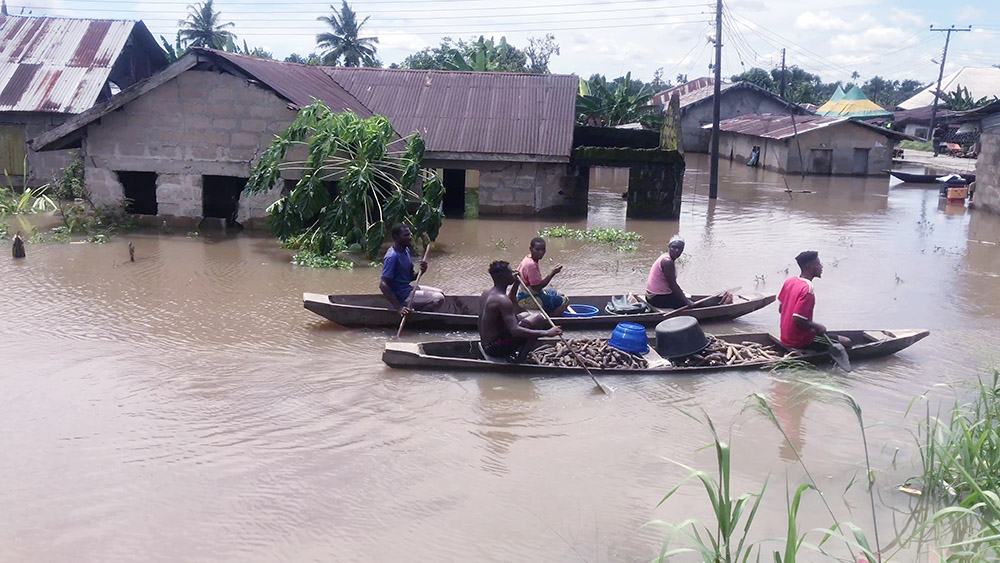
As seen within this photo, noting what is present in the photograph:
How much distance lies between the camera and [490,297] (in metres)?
8.62

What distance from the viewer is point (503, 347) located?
889 cm

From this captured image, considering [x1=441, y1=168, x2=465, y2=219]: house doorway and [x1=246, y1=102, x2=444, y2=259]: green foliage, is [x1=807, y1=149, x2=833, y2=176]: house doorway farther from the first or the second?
[x1=246, y1=102, x2=444, y2=259]: green foliage

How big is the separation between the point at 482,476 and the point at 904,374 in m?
5.32

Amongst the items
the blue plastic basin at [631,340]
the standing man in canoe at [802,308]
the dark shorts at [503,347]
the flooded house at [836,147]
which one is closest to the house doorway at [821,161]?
the flooded house at [836,147]

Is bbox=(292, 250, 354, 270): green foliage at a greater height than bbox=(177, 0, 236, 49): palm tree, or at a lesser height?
lesser

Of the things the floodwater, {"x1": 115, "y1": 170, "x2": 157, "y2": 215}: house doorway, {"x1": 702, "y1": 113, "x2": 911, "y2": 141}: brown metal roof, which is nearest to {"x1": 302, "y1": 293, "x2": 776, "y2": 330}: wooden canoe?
the floodwater

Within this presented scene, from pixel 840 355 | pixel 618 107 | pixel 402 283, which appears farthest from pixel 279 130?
pixel 618 107

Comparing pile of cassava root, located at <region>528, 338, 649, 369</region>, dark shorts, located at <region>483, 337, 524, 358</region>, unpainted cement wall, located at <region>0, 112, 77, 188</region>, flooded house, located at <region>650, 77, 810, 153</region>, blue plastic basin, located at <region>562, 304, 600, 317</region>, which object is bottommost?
pile of cassava root, located at <region>528, 338, 649, 369</region>

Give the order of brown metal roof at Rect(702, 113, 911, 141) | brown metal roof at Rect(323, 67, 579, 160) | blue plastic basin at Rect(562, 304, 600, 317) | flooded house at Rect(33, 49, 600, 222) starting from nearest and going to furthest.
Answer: blue plastic basin at Rect(562, 304, 600, 317) < flooded house at Rect(33, 49, 600, 222) < brown metal roof at Rect(323, 67, 579, 160) < brown metal roof at Rect(702, 113, 911, 141)

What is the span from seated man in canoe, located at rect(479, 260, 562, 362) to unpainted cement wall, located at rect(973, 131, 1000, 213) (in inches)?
708

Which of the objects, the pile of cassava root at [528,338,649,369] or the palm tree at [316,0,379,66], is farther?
the palm tree at [316,0,379,66]

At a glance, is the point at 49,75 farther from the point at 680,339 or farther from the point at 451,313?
the point at 680,339

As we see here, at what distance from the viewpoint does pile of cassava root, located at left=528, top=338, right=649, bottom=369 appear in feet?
29.8

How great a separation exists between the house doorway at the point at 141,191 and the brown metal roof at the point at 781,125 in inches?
857
